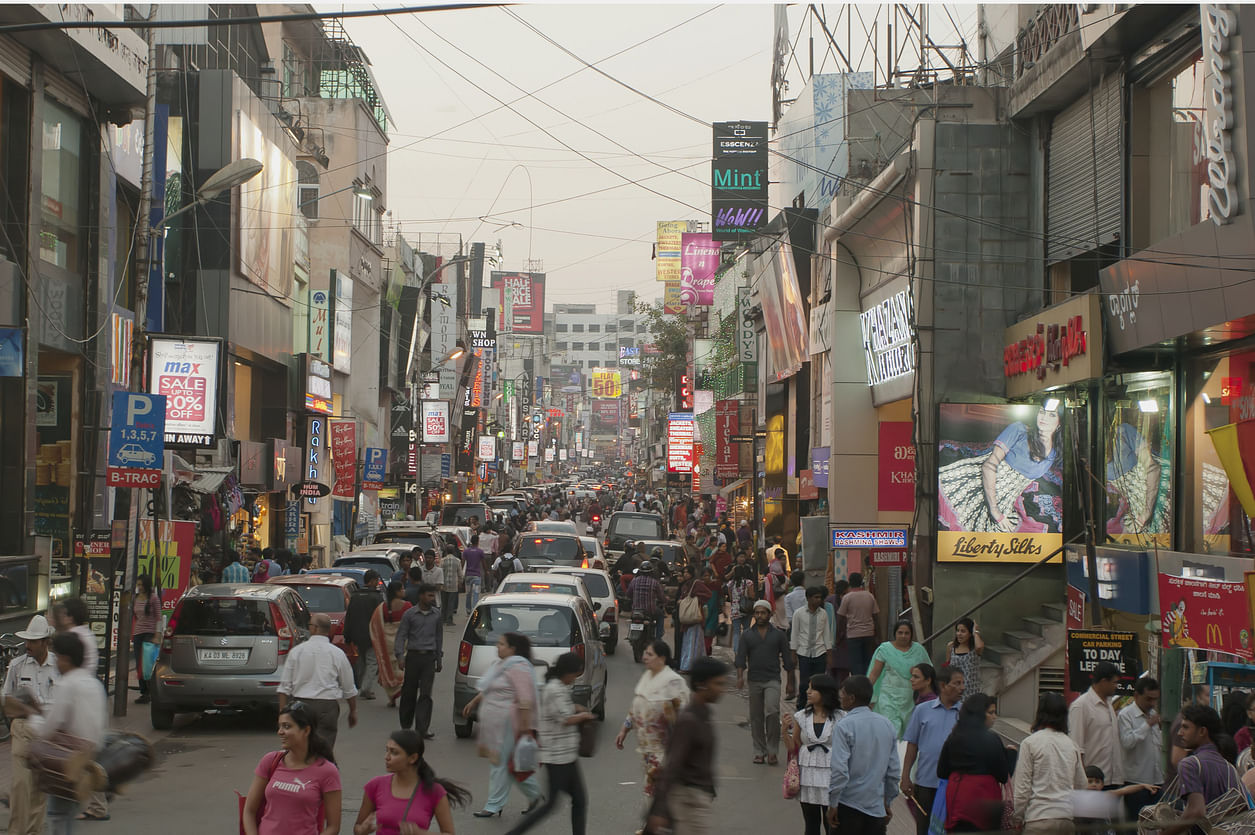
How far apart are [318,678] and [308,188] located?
41448 millimetres

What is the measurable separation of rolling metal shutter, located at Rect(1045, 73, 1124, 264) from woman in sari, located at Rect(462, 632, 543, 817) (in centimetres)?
1046

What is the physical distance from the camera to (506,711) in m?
10.5

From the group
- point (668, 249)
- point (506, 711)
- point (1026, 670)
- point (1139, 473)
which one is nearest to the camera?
point (506, 711)

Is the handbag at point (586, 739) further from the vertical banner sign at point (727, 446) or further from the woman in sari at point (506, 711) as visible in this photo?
the vertical banner sign at point (727, 446)

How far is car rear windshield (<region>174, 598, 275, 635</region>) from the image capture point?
15164mm

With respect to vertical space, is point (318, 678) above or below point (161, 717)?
above

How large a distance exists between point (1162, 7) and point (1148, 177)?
83.6 inches

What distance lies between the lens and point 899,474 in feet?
78.5

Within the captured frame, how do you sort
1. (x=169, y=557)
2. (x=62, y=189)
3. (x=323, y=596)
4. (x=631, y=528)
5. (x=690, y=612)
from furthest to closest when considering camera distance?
(x=631, y=528) → (x=62, y=189) → (x=169, y=557) → (x=323, y=596) → (x=690, y=612)

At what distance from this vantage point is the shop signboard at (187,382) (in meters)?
25.9

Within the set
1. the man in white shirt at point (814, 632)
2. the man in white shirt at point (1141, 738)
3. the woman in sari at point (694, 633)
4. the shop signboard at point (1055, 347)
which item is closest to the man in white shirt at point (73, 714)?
the man in white shirt at point (1141, 738)

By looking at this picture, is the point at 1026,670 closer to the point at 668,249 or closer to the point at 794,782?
the point at 794,782

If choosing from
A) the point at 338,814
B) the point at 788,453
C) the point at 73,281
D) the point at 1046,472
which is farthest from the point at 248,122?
the point at 338,814

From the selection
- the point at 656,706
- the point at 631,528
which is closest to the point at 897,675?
the point at 656,706
